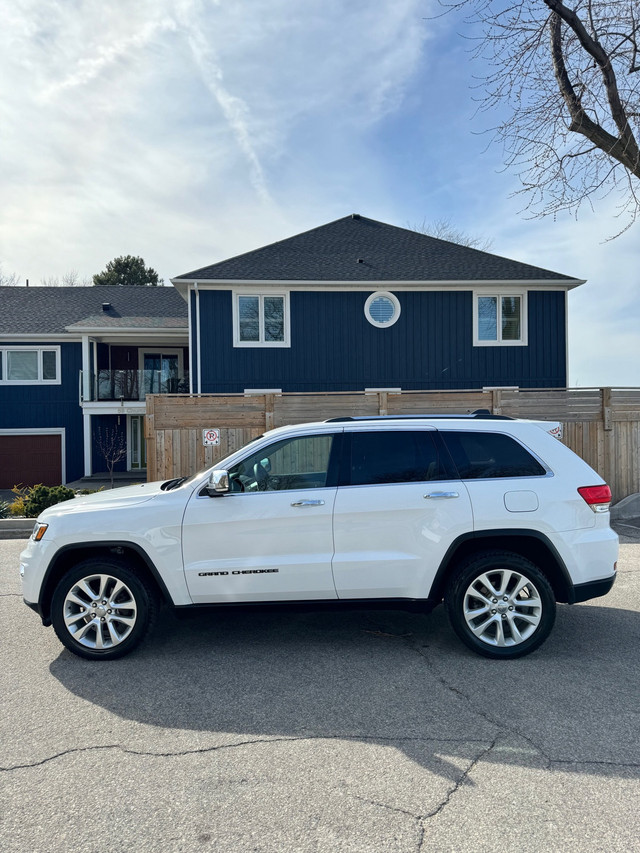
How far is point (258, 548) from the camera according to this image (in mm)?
4555

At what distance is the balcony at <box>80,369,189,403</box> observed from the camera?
1948cm

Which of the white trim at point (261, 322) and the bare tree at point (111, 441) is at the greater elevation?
the white trim at point (261, 322)

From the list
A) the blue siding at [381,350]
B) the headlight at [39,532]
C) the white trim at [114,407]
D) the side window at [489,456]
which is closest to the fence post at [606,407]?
the blue siding at [381,350]

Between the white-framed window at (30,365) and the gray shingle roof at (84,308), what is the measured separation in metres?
0.68

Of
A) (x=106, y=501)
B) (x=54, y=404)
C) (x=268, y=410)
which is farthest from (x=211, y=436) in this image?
(x=54, y=404)

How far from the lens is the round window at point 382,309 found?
1733 centimetres

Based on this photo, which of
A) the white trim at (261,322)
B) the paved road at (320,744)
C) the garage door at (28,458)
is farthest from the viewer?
the garage door at (28,458)

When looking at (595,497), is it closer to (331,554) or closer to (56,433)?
(331,554)

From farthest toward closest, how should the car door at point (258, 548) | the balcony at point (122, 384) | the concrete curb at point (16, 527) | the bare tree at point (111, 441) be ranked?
the bare tree at point (111, 441) < the balcony at point (122, 384) < the concrete curb at point (16, 527) < the car door at point (258, 548)

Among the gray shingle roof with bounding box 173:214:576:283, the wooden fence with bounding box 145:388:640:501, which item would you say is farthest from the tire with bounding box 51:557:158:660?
the gray shingle roof with bounding box 173:214:576:283

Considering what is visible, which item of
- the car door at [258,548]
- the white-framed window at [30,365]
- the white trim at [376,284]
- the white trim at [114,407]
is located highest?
the white trim at [376,284]

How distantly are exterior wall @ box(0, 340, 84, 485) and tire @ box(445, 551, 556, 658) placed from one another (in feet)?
61.0

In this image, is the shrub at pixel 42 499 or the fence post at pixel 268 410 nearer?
the fence post at pixel 268 410

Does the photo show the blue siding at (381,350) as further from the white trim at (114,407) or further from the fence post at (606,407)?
the fence post at (606,407)
